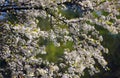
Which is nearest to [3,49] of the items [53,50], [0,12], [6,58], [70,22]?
[6,58]

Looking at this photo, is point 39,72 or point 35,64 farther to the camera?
point 35,64

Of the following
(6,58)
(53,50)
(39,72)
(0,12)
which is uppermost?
(53,50)

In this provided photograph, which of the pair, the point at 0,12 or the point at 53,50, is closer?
the point at 0,12

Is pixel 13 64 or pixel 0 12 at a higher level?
pixel 0 12

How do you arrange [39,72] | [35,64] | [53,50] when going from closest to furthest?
[39,72] → [35,64] → [53,50]

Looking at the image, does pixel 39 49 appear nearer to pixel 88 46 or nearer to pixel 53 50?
pixel 88 46

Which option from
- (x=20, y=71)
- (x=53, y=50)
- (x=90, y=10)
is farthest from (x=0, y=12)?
(x=53, y=50)

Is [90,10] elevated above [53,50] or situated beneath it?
situated beneath

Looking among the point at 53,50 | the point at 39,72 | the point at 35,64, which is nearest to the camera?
the point at 39,72

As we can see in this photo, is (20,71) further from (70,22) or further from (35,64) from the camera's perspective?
(70,22)
